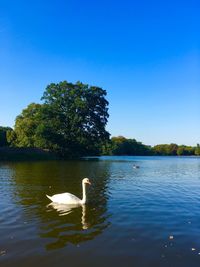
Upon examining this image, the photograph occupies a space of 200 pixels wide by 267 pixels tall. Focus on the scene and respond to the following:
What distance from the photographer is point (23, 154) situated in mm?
64125

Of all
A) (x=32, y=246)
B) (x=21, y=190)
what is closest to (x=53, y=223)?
(x=32, y=246)

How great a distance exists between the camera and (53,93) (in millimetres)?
79188

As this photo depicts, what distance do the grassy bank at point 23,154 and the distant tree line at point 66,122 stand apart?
2.16 m

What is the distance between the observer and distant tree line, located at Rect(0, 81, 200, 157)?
237 ft

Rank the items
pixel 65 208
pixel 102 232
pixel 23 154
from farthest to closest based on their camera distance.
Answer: pixel 23 154, pixel 65 208, pixel 102 232

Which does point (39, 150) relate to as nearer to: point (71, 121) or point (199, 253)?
point (71, 121)

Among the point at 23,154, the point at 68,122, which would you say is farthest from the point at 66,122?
the point at 23,154

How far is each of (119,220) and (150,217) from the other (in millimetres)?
1563

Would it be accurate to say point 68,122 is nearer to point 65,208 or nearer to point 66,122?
point 66,122

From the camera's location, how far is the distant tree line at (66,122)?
72188 mm

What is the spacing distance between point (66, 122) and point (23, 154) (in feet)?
52.9

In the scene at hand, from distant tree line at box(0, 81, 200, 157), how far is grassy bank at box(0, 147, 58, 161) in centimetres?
216

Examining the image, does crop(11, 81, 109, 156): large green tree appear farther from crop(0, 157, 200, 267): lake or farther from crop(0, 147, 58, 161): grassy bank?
crop(0, 157, 200, 267): lake

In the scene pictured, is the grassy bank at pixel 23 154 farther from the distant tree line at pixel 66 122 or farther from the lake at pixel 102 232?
the lake at pixel 102 232
